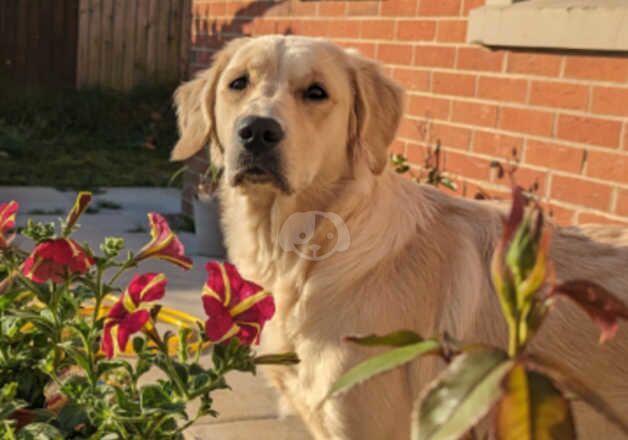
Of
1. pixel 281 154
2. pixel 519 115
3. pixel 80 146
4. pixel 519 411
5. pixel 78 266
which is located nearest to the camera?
pixel 519 411

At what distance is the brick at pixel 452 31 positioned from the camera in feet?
13.1

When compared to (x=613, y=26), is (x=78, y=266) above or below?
below

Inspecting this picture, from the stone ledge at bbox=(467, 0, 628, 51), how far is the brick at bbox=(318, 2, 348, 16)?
4.28ft

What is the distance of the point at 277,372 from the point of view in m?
2.46

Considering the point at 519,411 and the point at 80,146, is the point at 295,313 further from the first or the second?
the point at 80,146

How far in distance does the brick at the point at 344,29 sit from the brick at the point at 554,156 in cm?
164

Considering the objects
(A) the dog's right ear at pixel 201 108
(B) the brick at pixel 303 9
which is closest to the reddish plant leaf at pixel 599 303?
(A) the dog's right ear at pixel 201 108

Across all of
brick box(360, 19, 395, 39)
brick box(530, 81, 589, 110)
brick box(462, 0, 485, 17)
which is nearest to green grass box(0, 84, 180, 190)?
brick box(360, 19, 395, 39)

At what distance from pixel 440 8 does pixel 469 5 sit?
218mm

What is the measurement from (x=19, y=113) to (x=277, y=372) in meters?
9.69

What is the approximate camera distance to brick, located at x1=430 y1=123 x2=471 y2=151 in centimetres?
404

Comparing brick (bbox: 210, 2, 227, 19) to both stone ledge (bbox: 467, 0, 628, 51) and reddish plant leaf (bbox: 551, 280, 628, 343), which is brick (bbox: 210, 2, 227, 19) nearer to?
stone ledge (bbox: 467, 0, 628, 51)

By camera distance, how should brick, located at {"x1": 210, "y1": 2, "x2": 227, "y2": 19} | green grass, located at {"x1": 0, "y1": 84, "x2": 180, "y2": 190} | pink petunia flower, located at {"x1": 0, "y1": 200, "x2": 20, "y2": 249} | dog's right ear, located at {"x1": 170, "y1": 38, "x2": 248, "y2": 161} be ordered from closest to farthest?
pink petunia flower, located at {"x1": 0, "y1": 200, "x2": 20, "y2": 249} → dog's right ear, located at {"x1": 170, "y1": 38, "x2": 248, "y2": 161} → brick, located at {"x1": 210, "y1": 2, "x2": 227, "y2": 19} → green grass, located at {"x1": 0, "y1": 84, "x2": 180, "y2": 190}

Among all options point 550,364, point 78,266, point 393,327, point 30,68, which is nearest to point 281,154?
point 393,327
